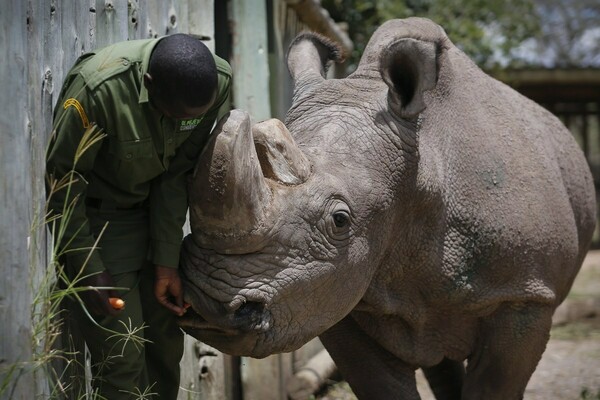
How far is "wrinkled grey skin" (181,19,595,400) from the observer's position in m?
4.12

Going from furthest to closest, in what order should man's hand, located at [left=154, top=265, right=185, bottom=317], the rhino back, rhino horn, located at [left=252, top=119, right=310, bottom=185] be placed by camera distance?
1. the rhino back
2. rhino horn, located at [left=252, top=119, right=310, bottom=185]
3. man's hand, located at [left=154, top=265, right=185, bottom=317]

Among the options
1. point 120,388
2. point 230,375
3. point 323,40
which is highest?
point 323,40

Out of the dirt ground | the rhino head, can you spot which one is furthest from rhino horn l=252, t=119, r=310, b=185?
the dirt ground

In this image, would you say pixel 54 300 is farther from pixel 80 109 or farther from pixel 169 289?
pixel 80 109

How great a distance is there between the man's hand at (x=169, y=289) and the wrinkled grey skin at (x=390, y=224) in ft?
0.16

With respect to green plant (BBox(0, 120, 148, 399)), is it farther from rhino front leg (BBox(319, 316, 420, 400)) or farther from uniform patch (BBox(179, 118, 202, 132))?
rhino front leg (BBox(319, 316, 420, 400))

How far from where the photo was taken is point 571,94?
18469mm

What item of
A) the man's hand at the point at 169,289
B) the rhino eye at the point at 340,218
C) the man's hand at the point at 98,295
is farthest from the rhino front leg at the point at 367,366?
the man's hand at the point at 98,295

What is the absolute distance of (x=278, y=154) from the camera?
4262mm

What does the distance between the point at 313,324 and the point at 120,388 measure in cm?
78

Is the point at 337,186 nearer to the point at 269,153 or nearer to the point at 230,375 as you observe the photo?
the point at 269,153

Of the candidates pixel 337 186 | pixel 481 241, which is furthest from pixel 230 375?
pixel 337 186

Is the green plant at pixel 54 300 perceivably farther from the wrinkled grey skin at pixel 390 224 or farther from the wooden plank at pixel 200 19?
the wooden plank at pixel 200 19

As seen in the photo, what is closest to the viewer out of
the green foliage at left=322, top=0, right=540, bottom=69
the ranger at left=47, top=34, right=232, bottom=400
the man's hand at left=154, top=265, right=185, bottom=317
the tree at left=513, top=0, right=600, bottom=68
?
the ranger at left=47, top=34, right=232, bottom=400
